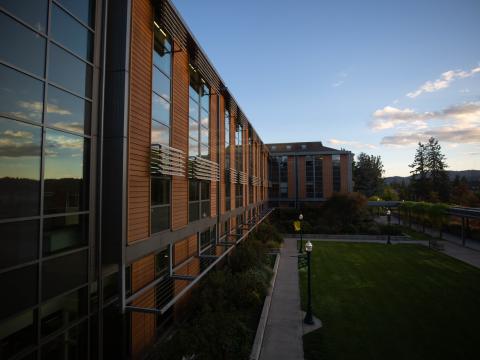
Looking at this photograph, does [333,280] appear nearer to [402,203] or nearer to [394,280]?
[394,280]

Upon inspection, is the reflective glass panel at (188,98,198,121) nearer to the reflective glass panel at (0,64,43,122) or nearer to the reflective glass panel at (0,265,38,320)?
the reflective glass panel at (0,64,43,122)

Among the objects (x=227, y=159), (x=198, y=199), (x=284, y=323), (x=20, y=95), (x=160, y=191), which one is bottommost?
(x=284, y=323)

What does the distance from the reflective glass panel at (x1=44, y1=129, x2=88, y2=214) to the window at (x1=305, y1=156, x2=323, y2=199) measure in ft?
142

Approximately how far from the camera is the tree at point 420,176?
7112 centimetres

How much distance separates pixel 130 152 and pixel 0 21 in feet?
11.6

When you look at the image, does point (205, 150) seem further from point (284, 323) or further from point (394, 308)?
point (394, 308)

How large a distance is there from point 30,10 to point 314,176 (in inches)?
1764

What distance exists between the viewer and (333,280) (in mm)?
17516

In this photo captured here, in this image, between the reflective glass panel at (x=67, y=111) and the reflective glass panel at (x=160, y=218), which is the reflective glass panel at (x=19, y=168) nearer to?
the reflective glass panel at (x=67, y=111)

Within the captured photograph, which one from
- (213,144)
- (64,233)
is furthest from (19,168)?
(213,144)

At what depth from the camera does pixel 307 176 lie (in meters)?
46.7

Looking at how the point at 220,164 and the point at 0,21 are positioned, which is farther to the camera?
the point at 220,164

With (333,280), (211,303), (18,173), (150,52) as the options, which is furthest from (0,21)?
(333,280)

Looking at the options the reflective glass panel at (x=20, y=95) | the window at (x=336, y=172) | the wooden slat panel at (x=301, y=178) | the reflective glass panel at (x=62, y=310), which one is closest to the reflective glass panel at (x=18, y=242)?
the reflective glass panel at (x=62, y=310)
